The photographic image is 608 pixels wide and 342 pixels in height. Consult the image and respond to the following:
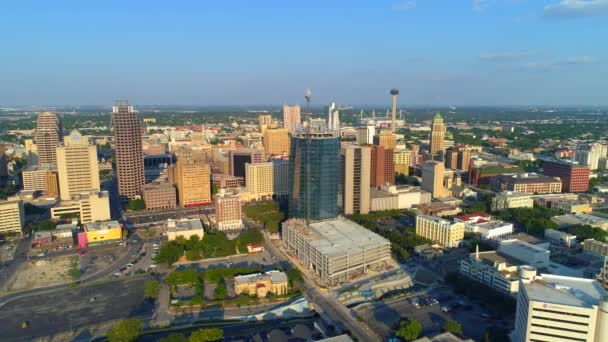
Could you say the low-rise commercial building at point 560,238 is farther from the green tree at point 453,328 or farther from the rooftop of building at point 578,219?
the green tree at point 453,328

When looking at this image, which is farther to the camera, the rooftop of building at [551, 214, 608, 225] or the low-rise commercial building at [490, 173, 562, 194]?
the low-rise commercial building at [490, 173, 562, 194]

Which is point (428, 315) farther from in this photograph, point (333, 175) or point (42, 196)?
point (42, 196)

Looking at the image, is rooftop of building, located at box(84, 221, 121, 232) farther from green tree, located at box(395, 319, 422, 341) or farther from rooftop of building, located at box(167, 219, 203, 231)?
green tree, located at box(395, 319, 422, 341)

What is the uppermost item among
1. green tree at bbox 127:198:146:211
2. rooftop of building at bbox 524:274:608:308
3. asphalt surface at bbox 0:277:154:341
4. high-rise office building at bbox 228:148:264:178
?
high-rise office building at bbox 228:148:264:178

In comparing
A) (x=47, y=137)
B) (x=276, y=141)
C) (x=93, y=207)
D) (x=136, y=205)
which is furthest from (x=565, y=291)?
(x=47, y=137)

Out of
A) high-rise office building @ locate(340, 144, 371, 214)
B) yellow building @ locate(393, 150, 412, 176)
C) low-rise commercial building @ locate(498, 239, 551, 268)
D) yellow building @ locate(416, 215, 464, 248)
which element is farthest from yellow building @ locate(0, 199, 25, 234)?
yellow building @ locate(393, 150, 412, 176)

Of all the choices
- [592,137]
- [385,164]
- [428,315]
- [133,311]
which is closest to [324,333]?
[428,315]
